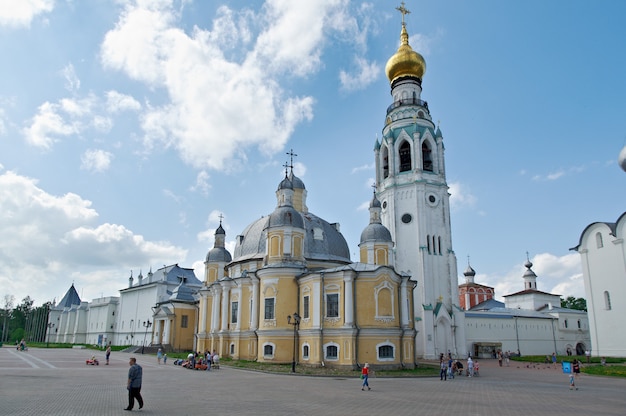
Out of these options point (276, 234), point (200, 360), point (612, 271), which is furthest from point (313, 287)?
point (612, 271)

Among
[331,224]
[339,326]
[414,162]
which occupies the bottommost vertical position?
[339,326]

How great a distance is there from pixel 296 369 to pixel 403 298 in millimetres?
8247

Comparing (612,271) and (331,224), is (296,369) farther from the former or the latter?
(612,271)

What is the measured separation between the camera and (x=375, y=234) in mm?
38375

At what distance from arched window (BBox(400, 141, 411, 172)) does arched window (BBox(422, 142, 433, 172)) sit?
148 cm

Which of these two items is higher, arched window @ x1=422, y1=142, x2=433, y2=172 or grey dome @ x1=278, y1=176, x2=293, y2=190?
arched window @ x1=422, y1=142, x2=433, y2=172

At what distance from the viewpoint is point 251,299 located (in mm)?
35219

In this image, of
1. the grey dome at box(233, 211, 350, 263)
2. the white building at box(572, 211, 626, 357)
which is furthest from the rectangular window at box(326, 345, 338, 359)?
the white building at box(572, 211, 626, 357)

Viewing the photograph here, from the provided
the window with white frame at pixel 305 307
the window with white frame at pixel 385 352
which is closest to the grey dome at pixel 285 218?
the window with white frame at pixel 305 307

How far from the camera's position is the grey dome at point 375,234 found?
38.3 metres

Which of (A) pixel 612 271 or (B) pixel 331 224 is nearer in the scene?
(A) pixel 612 271

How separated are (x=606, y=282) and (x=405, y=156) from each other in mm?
21010

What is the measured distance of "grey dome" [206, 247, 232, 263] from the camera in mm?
48906

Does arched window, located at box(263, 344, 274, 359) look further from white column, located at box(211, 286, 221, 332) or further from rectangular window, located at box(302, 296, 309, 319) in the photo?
white column, located at box(211, 286, 221, 332)
